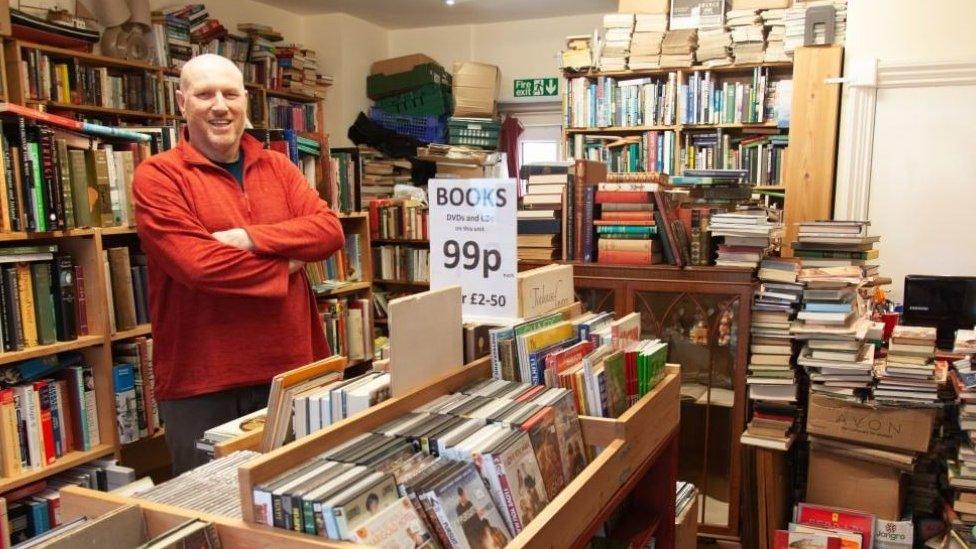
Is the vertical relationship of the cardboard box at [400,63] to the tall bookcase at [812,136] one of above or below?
above

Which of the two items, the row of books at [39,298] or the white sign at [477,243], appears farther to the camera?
the row of books at [39,298]

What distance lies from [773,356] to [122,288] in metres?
2.21

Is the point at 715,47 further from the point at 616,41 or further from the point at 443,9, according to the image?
the point at 443,9

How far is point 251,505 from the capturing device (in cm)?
92

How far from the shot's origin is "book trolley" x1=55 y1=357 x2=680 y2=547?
928 millimetres

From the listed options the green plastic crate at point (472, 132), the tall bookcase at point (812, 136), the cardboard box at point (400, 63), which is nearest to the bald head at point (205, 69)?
the tall bookcase at point (812, 136)

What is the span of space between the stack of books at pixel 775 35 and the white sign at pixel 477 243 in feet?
10.4

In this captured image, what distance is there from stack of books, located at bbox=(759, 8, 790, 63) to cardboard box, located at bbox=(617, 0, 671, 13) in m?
0.59

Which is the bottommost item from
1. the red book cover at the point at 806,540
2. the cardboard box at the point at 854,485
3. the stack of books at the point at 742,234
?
the red book cover at the point at 806,540

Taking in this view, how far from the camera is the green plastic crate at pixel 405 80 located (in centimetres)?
559

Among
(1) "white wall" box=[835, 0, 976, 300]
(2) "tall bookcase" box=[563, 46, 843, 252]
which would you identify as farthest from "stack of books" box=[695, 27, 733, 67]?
(1) "white wall" box=[835, 0, 976, 300]

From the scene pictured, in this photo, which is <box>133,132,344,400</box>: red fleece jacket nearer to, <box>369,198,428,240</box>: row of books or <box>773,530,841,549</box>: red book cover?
<box>773,530,841,549</box>: red book cover

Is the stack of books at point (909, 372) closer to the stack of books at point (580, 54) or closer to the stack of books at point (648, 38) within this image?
the stack of books at point (648, 38)

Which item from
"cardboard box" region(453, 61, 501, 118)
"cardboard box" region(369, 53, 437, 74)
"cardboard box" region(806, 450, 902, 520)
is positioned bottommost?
"cardboard box" region(806, 450, 902, 520)
